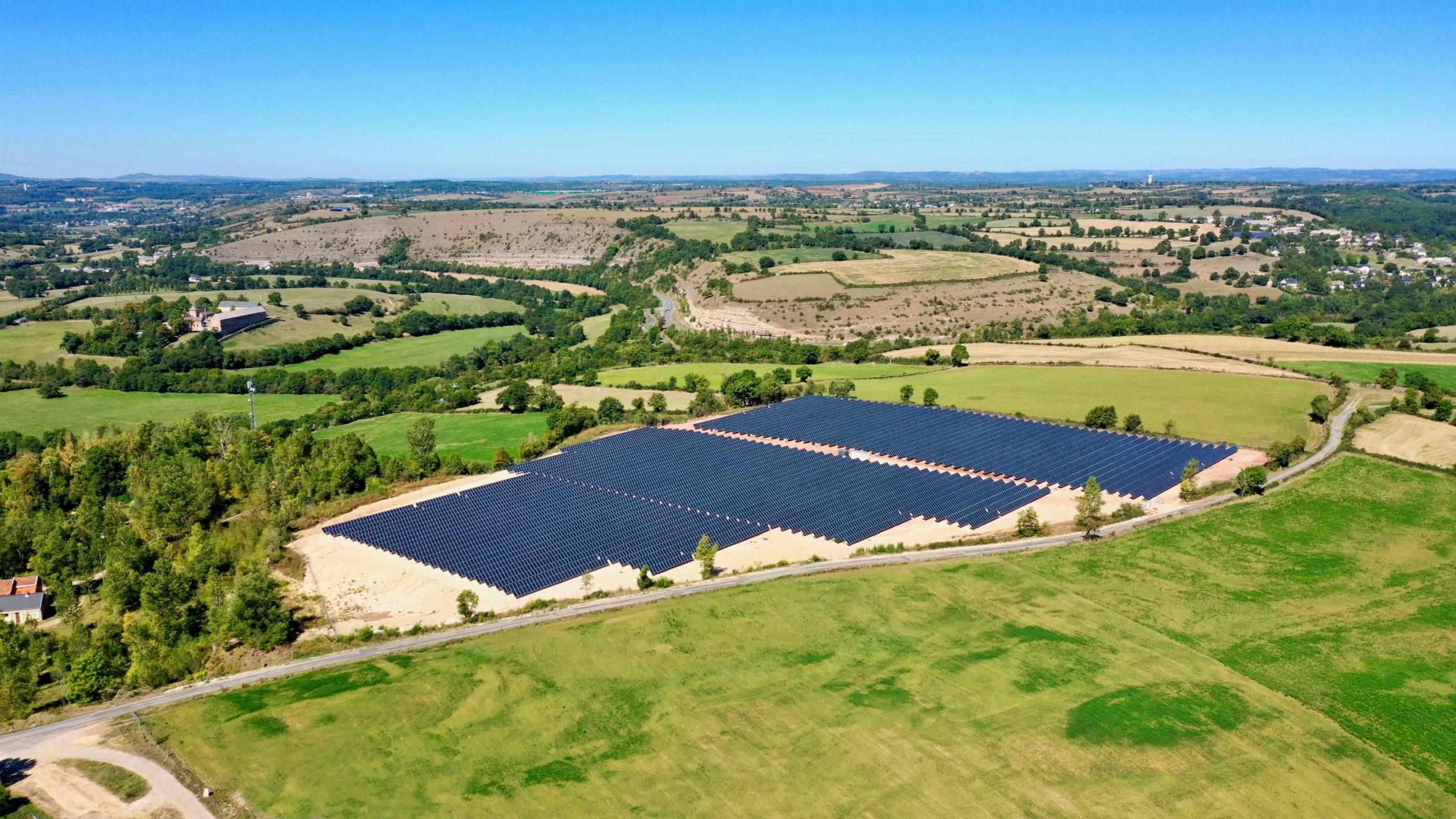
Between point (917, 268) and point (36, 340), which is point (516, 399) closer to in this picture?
point (36, 340)

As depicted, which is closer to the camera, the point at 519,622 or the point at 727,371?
the point at 519,622

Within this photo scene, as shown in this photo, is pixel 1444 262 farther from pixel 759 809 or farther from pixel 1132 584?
pixel 759 809

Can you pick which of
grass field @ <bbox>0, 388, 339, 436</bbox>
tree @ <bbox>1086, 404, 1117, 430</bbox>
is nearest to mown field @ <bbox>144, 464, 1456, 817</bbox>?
tree @ <bbox>1086, 404, 1117, 430</bbox>

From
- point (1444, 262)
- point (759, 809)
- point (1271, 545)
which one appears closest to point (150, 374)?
point (759, 809)

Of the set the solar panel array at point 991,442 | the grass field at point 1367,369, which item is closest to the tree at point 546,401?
the solar panel array at point 991,442

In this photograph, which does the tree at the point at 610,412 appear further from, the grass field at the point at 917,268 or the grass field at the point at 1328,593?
the grass field at the point at 917,268

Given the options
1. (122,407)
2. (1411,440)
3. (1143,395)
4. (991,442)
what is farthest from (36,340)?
(1411,440)

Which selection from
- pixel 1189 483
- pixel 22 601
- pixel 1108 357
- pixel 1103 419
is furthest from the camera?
pixel 1108 357
